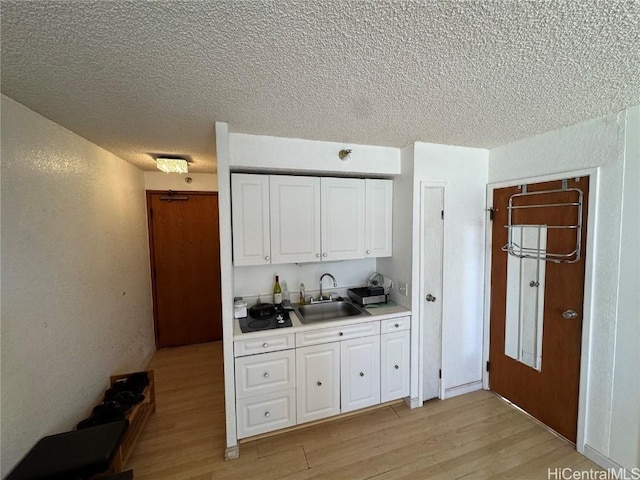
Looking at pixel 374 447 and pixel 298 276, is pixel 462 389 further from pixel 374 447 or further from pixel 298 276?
pixel 298 276

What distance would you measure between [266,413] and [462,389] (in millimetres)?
1861

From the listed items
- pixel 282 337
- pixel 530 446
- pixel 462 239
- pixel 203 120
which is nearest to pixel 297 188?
pixel 203 120

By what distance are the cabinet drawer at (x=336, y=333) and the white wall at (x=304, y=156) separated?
1328 millimetres

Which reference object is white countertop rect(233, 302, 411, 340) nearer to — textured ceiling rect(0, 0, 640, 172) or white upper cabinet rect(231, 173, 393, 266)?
white upper cabinet rect(231, 173, 393, 266)

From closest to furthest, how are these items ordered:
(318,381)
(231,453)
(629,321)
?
(629,321), (231,453), (318,381)

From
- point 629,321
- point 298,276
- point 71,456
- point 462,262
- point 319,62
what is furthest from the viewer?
point 298,276

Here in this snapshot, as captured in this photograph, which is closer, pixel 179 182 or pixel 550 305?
pixel 550 305

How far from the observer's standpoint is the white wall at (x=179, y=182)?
3334 millimetres

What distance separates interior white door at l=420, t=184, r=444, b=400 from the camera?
7.72 feet

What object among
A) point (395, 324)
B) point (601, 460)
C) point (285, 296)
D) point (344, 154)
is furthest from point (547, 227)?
point (285, 296)

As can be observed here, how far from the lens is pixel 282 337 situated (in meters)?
2.01

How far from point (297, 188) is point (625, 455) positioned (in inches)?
111

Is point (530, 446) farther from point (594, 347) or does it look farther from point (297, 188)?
point (297, 188)

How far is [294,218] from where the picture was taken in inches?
89.9
